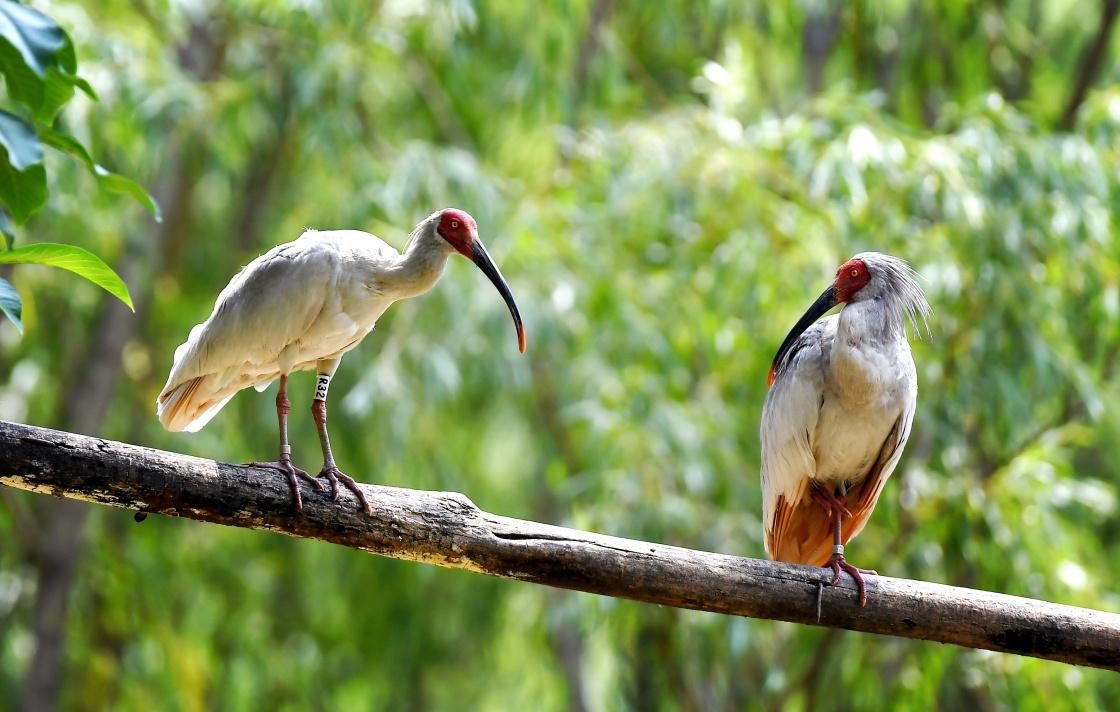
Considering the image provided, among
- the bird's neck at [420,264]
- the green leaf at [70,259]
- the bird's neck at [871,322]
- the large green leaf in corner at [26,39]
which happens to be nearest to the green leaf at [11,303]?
the green leaf at [70,259]

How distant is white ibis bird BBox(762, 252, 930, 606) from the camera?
136 inches

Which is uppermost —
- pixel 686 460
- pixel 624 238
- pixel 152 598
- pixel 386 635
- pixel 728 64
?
pixel 728 64

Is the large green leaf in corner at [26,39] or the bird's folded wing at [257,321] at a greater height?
the large green leaf in corner at [26,39]

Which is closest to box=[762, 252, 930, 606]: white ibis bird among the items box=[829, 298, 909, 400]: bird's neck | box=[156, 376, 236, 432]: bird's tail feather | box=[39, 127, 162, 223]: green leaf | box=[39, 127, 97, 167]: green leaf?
box=[829, 298, 909, 400]: bird's neck

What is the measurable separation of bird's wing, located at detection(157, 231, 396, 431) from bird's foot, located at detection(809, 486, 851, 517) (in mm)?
1517

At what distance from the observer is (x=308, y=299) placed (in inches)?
120

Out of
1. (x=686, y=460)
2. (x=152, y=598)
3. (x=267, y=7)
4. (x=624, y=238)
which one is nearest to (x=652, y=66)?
(x=624, y=238)

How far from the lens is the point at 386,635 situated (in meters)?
8.01

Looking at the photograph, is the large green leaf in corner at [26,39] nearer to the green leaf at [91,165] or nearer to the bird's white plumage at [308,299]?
the green leaf at [91,165]

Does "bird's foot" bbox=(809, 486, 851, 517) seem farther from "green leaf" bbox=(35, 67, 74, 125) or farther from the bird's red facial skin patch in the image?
"green leaf" bbox=(35, 67, 74, 125)

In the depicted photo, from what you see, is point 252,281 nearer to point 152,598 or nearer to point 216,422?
point 216,422

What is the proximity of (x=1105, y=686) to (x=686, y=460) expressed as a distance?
8.99 feet

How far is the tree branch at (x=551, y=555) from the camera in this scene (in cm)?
258

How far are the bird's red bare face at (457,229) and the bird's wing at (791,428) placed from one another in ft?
3.69
